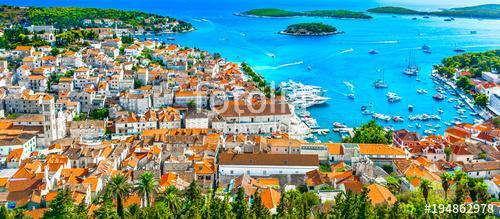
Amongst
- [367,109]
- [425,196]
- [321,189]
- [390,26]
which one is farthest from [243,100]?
[390,26]

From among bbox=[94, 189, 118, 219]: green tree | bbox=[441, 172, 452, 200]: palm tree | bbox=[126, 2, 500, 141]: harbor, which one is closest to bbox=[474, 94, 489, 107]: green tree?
bbox=[126, 2, 500, 141]: harbor

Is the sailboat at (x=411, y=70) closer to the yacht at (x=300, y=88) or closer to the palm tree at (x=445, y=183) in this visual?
the yacht at (x=300, y=88)

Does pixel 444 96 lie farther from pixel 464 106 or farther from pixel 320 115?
pixel 320 115

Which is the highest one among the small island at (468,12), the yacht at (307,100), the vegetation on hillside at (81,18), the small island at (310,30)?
the small island at (468,12)

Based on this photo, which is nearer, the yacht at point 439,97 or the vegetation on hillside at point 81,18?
the yacht at point 439,97

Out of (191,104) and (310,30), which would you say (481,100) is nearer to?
(191,104)

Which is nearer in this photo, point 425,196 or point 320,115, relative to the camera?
point 425,196

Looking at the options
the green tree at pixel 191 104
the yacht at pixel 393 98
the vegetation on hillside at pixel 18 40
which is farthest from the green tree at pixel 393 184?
the vegetation on hillside at pixel 18 40
